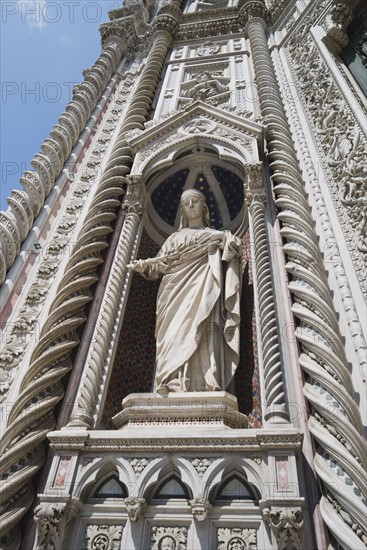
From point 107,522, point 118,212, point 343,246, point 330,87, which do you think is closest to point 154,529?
point 107,522

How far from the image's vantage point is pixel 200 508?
301 centimetres

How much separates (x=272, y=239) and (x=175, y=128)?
8.40ft

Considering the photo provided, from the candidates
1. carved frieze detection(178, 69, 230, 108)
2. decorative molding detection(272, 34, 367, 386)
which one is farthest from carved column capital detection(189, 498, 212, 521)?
carved frieze detection(178, 69, 230, 108)

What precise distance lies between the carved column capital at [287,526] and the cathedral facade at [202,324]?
0.4 inches

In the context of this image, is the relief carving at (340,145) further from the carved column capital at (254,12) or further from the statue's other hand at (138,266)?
the carved column capital at (254,12)

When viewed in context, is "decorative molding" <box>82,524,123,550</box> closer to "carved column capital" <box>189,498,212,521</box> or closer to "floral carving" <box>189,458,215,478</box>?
"carved column capital" <box>189,498,212,521</box>

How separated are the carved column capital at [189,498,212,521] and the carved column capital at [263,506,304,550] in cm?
39

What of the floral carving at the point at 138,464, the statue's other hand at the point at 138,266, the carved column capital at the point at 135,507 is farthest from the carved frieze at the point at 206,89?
the carved column capital at the point at 135,507

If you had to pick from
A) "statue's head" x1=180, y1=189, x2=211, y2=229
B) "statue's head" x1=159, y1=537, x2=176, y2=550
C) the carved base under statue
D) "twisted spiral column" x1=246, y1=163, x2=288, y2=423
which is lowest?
"statue's head" x1=159, y1=537, x2=176, y2=550

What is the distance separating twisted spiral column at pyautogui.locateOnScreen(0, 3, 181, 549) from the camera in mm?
3324

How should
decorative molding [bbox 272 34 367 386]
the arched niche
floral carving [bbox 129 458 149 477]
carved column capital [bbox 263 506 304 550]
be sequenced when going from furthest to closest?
the arched niche
decorative molding [bbox 272 34 367 386]
floral carving [bbox 129 458 149 477]
carved column capital [bbox 263 506 304 550]

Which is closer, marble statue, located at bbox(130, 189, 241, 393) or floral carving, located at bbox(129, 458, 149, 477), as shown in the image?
floral carving, located at bbox(129, 458, 149, 477)

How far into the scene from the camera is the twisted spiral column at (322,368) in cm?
290

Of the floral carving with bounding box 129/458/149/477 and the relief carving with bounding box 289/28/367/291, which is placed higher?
the relief carving with bounding box 289/28/367/291
